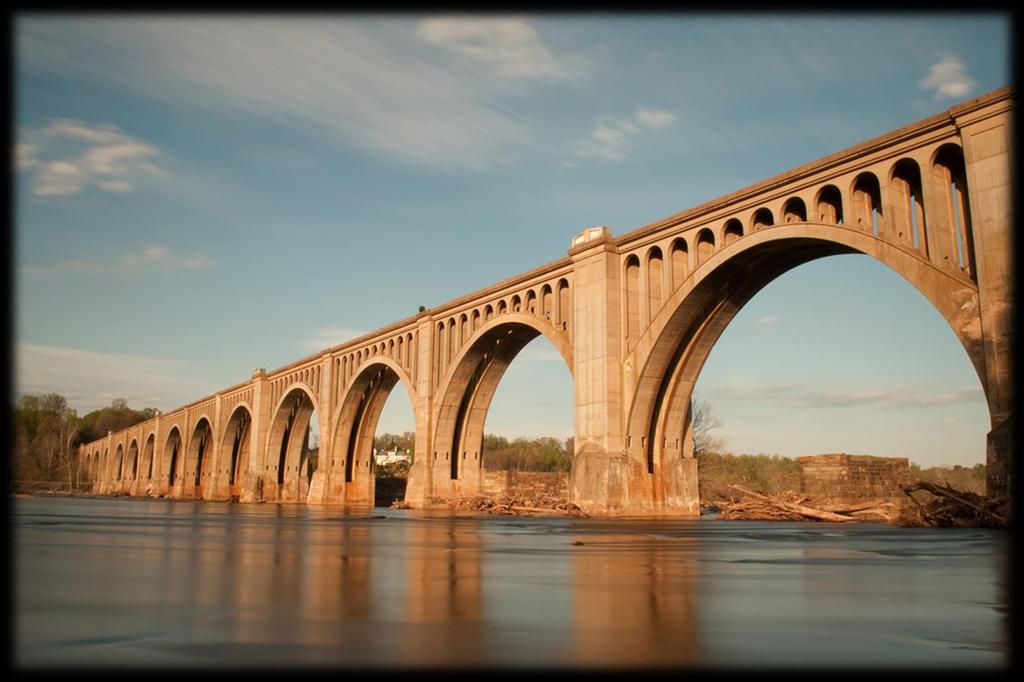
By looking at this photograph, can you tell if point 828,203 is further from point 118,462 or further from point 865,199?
point 118,462

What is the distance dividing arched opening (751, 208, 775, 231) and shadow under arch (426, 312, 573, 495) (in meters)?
17.5

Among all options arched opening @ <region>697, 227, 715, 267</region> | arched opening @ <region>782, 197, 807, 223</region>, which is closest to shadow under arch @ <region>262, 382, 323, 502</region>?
arched opening @ <region>697, 227, 715, 267</region>

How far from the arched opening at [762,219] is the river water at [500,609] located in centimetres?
1626

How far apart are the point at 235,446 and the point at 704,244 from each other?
220ft

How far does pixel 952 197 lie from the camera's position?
68.7 feet

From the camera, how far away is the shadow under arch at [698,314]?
23.6 meters

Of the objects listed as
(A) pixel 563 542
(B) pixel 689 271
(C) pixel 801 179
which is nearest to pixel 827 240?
(C) pixel 801 179

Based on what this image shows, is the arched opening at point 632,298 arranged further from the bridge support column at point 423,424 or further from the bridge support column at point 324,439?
the bridge support column at point 324,439

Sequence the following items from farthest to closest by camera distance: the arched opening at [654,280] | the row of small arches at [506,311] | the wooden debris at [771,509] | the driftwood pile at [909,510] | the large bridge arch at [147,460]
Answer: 1. the large bridge arch at [147,460]
2. the row of small arches at [506,311]
3. the wooden debris at [771,509]
4. the arched opening at [654,280]
5. the driftwood pile at [909,510]

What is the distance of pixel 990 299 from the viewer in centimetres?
1845

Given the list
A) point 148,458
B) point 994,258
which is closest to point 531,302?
point 994,258

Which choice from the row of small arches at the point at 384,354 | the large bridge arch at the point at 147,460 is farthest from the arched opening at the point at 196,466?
the row of small arches at the point at 384,354

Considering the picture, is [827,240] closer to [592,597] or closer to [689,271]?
[689,271]

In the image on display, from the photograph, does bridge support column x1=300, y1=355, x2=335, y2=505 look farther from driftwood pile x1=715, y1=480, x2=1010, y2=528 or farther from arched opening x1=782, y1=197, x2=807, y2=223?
arched opening x1=782, y1=197, x2=807, y2=223
